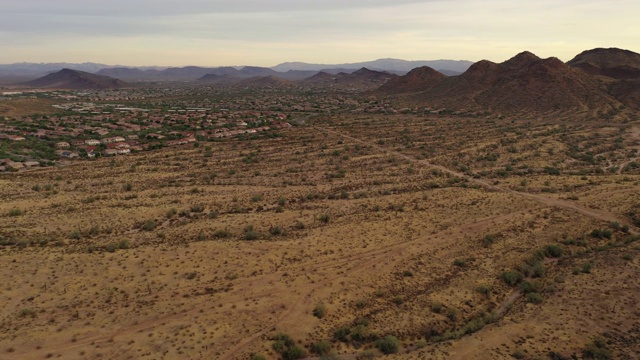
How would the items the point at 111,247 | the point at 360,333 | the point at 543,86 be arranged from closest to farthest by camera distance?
1. the point at 360,333
2. the point at 111,247
3. the point at 543,86

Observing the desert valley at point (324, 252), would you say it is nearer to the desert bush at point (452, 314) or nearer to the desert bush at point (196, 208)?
the desert bush at point (452, 314)

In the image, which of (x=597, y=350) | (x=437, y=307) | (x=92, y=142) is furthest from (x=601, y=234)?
(x=92, y=142)

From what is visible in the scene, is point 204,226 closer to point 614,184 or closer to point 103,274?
point 103,274

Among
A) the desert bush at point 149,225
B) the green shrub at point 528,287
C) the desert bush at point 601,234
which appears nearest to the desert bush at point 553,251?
the desert bush at point 601,234

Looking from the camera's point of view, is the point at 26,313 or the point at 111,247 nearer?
the point at 26,313

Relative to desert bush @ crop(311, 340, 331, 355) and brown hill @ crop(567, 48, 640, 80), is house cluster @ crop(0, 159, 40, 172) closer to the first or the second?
desert bush @ crop(311, 340, 331, 355)

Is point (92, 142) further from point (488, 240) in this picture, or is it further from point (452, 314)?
point (452, 314)

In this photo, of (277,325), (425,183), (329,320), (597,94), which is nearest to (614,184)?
(425,183)
